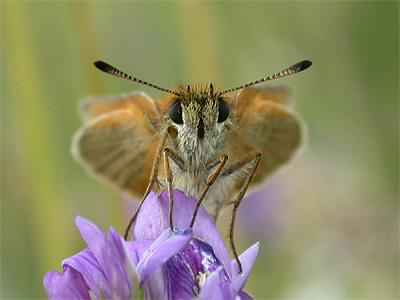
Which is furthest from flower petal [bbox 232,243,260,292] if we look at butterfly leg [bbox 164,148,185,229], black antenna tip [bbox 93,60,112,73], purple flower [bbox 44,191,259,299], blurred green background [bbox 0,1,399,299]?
blurred green background [bbox 0,1,399,299]

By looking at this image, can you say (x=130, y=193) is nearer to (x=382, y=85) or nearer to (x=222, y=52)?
(x=222, y=52)

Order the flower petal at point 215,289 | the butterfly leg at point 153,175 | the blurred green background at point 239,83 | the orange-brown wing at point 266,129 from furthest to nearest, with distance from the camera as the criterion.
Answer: the blurred green background at point 239,83
the orange-brown wing at point 266,129
the butterfly leg at point 153,175
the flower petal at point 215,289

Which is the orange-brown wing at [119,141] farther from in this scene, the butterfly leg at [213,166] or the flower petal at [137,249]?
the flower petal at [137,249]

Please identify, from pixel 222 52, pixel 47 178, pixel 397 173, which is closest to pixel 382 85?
pixel 397 173

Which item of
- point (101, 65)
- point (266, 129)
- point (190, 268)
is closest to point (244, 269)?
point (190, 268)

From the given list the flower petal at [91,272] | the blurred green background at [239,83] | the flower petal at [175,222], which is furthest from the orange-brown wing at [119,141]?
the flower petal at [91,272]

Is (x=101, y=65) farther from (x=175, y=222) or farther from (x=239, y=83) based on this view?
(x=239, y=83)

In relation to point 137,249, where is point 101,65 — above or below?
above
